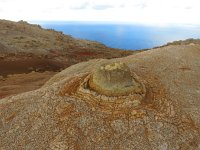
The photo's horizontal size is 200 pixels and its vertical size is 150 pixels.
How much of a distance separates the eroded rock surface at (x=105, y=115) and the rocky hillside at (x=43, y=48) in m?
27.6

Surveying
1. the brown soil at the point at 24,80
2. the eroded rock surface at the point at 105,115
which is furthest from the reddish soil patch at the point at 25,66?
the eroded rock surface at the point at 105,115

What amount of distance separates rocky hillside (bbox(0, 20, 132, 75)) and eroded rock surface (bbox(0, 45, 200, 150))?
27.6 meters

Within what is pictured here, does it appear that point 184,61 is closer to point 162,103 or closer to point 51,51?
point 162,103

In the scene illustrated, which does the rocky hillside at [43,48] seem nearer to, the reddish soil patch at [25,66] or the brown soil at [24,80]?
the reddish soil patch at [25,66]

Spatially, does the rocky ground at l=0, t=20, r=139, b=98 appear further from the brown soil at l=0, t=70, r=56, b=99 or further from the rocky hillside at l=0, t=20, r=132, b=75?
the brown soil at l=0, t=70, r=56, b=99

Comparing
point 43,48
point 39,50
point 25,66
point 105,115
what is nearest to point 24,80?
point 25,66

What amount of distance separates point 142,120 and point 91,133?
8.25ft

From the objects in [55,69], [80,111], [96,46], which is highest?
[80,111]

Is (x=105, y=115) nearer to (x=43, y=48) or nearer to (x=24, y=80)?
(x=24, y=80)

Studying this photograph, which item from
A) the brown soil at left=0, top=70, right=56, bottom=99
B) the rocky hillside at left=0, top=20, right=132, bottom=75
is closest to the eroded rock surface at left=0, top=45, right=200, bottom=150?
the brown soil at left=0, top=70, right=56, bottom=99

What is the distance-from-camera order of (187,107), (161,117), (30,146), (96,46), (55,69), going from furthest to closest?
(96,46)
(55,69)
(187,107)
(161,117)
(30,146)

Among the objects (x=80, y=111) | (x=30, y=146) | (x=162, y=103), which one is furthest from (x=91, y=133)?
(x=162, y=103)

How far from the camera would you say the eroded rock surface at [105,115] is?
1800 cm

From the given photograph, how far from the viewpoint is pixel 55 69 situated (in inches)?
1932
